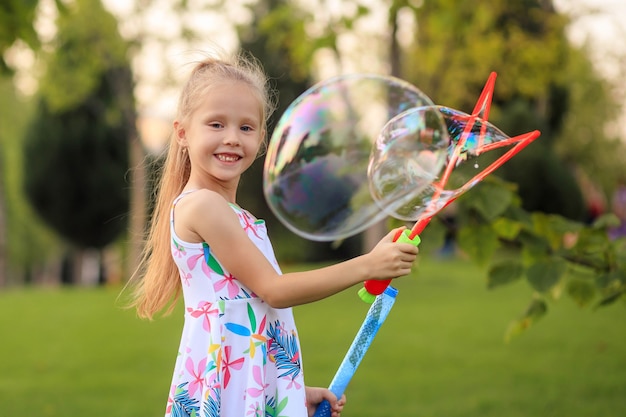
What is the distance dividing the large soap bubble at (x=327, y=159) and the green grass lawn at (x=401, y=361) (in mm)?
1739

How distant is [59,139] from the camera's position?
68.0 ft

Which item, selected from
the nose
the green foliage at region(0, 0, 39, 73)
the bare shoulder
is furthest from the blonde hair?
the green foliage at region(0, 0, 39, 73)

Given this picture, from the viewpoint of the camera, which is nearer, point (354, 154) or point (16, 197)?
point (354, 154)

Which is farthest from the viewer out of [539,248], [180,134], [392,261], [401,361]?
[401,361]

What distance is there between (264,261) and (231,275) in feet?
0.32

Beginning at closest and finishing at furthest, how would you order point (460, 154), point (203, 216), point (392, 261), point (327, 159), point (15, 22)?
point (392, 261) < point (203, 216) < point (460, 154) < point (327, 159) < point (15, 22)

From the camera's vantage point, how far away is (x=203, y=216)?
6.21 ft

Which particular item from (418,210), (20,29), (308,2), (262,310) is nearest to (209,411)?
(262,310)

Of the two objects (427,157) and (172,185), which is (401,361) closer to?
(427,157)

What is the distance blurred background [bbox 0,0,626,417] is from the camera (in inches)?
144

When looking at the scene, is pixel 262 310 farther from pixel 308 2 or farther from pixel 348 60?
pixel 348 60

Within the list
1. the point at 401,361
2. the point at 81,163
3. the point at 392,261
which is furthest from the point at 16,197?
the point at 392,261

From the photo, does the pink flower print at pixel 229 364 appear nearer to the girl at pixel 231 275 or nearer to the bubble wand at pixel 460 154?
the girl at pixel 231 275

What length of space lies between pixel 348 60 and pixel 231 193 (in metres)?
14.0
